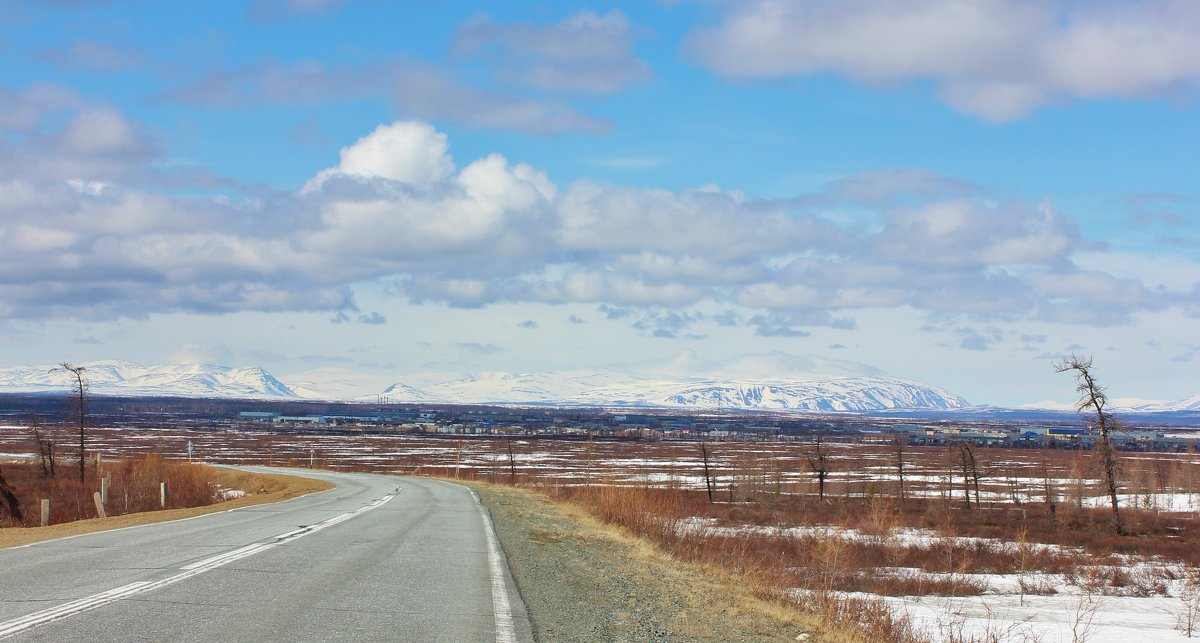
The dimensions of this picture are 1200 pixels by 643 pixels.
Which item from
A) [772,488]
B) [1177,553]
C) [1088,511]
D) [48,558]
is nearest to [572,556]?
[48,558]

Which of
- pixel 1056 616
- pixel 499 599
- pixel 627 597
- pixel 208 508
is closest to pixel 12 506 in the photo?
pixel 208 508

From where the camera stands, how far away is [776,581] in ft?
65.5

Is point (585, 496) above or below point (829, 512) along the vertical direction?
above

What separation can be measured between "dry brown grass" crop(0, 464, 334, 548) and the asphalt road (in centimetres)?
192

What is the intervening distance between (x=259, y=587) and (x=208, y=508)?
73.4 feet

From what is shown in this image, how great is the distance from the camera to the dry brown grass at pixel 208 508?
18.9 meters

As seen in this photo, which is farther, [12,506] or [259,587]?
[12,506]

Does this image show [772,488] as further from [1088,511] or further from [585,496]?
[585,496]

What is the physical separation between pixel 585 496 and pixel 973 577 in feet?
54.8

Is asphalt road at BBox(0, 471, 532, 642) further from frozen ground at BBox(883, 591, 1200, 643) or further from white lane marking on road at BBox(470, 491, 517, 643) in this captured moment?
frozen ground at BBox(883, 591, 1200, 643)

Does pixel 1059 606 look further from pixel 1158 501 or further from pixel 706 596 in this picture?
pixel 1158 501

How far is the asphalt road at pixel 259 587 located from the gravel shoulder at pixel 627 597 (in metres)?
0.46

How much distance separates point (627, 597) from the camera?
42.2ft

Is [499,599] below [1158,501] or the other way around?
the other way around
